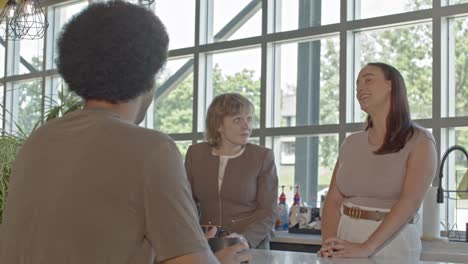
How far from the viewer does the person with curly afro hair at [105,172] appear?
1.05 meters

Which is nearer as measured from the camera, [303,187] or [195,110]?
[303,187]

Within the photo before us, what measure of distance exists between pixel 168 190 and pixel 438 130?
292cm

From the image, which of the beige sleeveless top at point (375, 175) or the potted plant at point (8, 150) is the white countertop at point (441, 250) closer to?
the beige sleeveless top at point (375, 175)

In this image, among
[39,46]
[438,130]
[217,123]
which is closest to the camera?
[217,123]

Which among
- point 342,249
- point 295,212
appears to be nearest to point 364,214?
point 342,249

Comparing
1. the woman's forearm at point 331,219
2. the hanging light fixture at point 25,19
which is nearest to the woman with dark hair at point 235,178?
the woman's forearm at point 331,219

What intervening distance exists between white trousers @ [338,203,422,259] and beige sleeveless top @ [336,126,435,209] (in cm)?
3

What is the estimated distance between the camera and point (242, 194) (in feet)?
10.1

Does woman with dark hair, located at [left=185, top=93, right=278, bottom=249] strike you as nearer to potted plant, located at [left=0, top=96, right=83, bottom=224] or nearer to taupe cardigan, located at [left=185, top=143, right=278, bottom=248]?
taupe cardigan, located at [left=185, top=143, right=278, bottom=248]

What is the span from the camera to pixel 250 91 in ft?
15.4

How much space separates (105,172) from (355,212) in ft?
4.91

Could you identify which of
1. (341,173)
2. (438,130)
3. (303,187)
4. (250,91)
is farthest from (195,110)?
(341,173)

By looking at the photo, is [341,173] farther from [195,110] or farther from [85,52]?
[195,110]

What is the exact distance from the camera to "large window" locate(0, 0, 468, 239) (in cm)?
377
